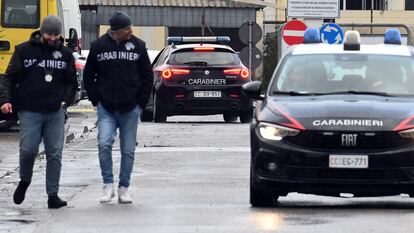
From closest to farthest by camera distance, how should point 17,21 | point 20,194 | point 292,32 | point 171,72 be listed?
point 20,194
point 17,21
point 171,72
point 292,32

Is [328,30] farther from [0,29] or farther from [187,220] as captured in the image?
[187,220]

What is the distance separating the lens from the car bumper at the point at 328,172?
11.8 m

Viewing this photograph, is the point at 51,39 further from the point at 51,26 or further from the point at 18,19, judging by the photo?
the point at 18,19

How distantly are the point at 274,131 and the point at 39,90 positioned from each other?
7.16ft

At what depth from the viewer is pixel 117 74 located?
42.1ft

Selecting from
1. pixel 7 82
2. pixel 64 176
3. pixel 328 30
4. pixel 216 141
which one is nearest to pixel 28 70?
pixel 7 82

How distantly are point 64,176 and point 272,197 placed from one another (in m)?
4.11

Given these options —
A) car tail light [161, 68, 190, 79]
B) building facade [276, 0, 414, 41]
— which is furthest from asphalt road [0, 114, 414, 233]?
building facade [276, 0, 414, 41]

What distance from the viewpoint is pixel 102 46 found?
1290 centimetres

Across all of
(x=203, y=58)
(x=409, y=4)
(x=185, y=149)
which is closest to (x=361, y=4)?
(x=409, y=4)

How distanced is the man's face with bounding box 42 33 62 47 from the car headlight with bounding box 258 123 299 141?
201cm

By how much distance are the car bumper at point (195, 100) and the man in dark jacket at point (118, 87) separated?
12.8m

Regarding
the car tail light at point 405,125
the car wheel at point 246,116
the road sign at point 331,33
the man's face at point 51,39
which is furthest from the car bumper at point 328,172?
the road sign at point 331,33

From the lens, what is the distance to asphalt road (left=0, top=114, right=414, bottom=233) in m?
11.0
